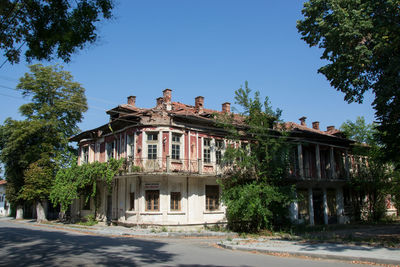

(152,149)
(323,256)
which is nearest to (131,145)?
(152,149)

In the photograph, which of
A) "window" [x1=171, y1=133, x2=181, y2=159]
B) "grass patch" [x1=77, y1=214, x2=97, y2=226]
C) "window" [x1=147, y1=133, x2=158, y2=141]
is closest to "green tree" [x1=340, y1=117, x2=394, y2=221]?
"window" [x1=171, y1=133, x2=181, y2=159]

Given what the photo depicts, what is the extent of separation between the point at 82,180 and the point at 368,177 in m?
24.7

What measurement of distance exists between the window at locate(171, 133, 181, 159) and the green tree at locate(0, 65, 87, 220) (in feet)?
38.8

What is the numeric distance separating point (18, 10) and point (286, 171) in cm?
1658

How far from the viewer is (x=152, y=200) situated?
2134 cm

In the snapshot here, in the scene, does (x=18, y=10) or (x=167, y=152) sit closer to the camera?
(x=18, y=10)

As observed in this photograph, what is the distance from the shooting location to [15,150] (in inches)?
1237

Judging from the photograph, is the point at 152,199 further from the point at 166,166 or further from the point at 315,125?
the point at 315,125

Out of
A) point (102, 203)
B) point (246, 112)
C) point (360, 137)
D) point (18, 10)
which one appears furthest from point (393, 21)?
point (102, 203)

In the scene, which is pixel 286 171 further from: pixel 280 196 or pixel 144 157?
pixel 144 157

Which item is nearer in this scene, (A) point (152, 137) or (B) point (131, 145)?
(A) point (152, 137)

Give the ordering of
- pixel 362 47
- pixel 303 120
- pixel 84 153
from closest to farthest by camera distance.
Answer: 1. pixel 362 47
2. pixel 84 153
3. pixel 303 120

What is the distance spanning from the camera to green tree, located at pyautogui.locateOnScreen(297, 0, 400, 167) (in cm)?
1432

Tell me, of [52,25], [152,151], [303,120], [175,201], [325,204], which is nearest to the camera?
[52,25]
